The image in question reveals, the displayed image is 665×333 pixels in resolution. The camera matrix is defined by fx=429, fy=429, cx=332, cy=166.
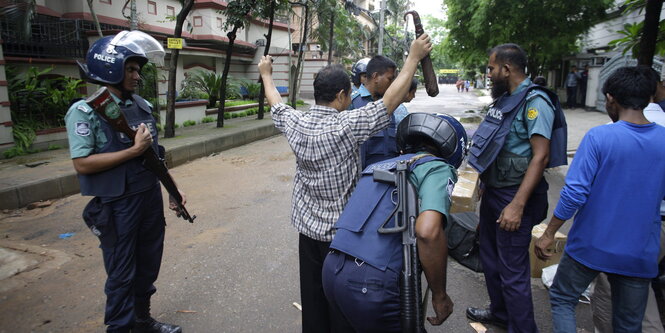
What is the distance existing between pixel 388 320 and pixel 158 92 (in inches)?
471

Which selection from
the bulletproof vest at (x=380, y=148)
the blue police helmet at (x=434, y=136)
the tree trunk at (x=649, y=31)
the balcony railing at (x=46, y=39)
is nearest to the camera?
the blue police helmet at (x=434, y=136)

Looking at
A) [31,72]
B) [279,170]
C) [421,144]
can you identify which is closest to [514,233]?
[421,144]

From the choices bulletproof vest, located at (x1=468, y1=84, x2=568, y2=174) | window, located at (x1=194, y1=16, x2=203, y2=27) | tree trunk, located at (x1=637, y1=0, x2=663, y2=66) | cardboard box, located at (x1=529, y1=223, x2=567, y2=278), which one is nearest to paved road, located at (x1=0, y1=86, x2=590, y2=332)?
cardboard box, located at (x1=529, y1=223, x2=567, y2=278)

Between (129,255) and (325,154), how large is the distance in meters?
1.37

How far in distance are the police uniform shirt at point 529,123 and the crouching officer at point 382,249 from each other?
876mm

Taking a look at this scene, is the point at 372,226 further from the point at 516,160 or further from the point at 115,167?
the point at 115,167

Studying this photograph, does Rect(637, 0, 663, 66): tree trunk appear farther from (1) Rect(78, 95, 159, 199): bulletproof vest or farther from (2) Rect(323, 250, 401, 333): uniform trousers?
(1) Rect(78, 95, 159, 199): bulletproof vest

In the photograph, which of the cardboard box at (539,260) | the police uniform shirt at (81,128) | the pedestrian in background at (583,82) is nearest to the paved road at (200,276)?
the cardboard box at (539,260)

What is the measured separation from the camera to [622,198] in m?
2.06

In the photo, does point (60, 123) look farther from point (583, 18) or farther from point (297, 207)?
point (583, 18)

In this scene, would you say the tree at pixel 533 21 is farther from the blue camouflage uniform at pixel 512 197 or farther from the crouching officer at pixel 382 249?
the crouching officer at pixel 382 249

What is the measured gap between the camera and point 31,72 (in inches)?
357

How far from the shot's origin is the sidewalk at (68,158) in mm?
5785

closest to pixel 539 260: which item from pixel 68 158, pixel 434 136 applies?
pixel 434 136
